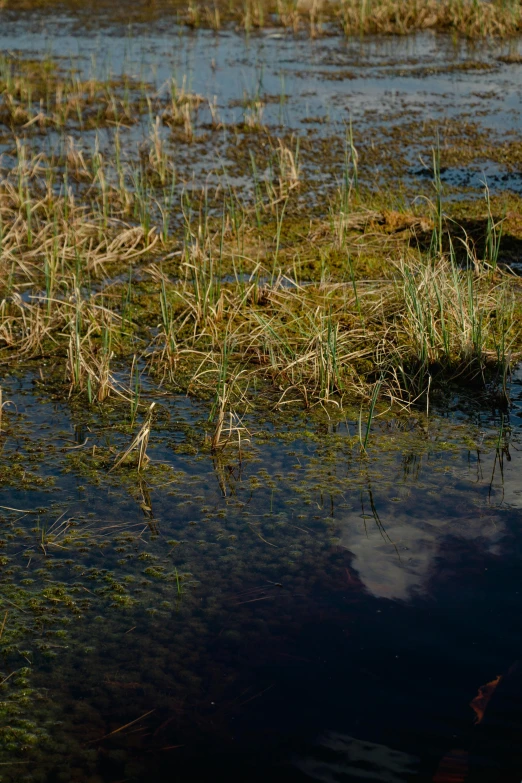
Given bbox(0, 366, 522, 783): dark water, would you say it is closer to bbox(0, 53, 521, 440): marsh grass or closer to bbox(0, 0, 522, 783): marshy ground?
bbox(0, 0, 522, 783): marshy ground

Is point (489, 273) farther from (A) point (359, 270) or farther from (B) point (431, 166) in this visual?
(B) point (431, 166)

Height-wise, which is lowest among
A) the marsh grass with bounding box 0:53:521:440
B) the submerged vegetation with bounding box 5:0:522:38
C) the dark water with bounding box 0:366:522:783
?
the dark water with bounding box 0:366:522:783

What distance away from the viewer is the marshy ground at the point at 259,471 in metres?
2.63

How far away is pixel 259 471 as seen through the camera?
12.9 feet

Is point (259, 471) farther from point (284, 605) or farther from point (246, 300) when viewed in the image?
point (246, 300)

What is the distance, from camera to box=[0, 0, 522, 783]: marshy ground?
2635mm

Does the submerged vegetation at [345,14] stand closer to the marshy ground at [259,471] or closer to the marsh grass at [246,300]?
the marshy ground at [259,471]

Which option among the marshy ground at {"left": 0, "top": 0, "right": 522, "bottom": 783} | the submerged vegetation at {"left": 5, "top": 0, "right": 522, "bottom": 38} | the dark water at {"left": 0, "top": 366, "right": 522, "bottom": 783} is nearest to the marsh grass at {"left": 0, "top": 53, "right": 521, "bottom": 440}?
the marshy ground at {"left": 0, "top": 0, "right": 522, "bottom": 783}

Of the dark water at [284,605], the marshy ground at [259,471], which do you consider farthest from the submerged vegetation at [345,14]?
the dark water at [284,605]

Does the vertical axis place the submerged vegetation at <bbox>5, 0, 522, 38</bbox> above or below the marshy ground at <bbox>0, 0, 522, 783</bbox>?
above

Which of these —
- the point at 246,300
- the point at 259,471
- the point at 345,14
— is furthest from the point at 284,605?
the point at 345,14

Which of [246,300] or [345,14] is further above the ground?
[345,14]

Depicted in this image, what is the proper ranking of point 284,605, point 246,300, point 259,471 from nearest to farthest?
point 284,605, point 259,471, point 246,300

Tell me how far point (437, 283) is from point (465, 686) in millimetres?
2600
